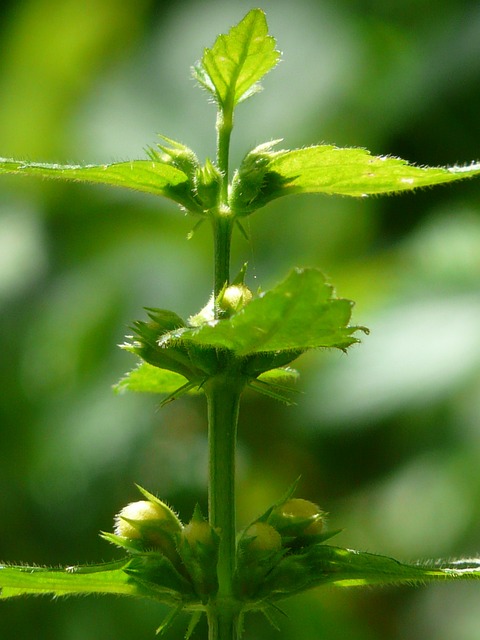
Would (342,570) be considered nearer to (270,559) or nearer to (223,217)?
(270,559)

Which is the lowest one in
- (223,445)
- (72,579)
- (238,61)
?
(72,579)

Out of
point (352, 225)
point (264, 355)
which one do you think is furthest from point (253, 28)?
point (352, 225)

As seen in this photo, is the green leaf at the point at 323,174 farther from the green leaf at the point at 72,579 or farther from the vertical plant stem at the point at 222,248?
the green leaf at the point at 72,579

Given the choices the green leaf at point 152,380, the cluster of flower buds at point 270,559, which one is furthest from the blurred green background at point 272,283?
the cluster of flower buds at point 270,559

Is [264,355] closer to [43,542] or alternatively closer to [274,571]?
[274,571]

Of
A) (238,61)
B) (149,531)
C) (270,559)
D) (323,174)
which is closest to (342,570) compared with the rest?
(270,559)
